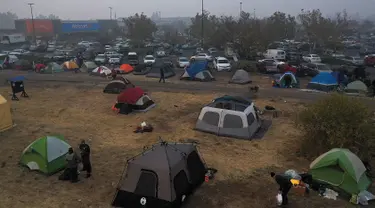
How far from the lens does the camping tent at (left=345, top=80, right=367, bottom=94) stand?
890 inches

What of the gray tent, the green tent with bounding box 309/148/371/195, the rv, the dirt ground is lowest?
the dirt ground

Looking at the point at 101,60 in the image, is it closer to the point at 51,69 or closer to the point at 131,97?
the point at 51,69

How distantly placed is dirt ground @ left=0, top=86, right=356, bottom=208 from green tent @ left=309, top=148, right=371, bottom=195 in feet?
2.46

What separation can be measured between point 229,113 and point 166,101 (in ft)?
24.8

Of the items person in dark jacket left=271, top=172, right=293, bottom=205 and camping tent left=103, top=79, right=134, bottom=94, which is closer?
person in dark jacket left=271, top=172, right=293, bottom=205

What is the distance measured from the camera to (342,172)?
32.8 feet

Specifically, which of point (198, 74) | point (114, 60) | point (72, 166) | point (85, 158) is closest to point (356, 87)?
point (198, 74)

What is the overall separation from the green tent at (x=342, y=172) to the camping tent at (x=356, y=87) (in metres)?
14.0

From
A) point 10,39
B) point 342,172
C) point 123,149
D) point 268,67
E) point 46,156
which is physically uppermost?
point 10,39

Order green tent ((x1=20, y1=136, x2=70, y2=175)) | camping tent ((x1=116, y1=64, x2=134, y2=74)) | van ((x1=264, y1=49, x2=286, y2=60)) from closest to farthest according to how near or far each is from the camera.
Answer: green tent ((x1=20, y1=136, x2=70, y2=175)) < camping tent ((x1=116, y1=64, x2=134, y2=74)) < van ((x1=264, y1=49, x2=286, y2=60))

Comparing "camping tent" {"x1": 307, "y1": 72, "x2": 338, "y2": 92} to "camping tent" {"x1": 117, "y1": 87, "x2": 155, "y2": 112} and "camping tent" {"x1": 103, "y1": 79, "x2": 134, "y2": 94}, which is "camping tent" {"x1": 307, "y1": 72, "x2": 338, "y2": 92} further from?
"camping tent" {"x1": 103, "y1": 79, "x2": 134, "y2": 94}

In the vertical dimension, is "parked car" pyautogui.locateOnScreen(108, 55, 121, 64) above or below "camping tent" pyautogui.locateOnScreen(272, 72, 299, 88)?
above

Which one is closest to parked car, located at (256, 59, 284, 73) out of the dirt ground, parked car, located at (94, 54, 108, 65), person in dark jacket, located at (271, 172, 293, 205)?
the dirt ground

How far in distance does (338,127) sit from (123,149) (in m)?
7.91
